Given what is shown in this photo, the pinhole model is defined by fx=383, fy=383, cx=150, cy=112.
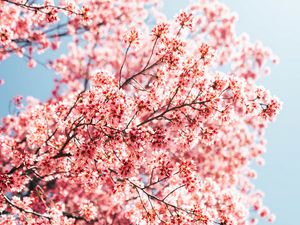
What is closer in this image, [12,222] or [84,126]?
[84,126]

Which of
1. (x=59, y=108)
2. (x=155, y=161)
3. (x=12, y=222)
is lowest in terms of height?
(x=12, y=222)

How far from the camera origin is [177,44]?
716 cm

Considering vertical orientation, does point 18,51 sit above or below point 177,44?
above

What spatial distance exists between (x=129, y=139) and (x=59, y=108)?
5.83ft

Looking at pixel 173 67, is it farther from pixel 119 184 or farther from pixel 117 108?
pixel 119 184

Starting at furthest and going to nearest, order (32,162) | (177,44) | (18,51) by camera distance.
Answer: (18,51), (177,44), (32,162)

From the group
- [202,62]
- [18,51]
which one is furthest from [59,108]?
[18,51]

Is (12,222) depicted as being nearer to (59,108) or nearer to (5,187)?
(5,187)

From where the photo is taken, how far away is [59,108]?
23.9 ft

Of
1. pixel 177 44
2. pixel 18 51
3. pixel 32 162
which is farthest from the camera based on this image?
pixel 18 51

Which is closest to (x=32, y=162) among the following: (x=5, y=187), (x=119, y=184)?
(x=5, y=187)

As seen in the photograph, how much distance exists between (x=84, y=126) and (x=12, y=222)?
2.31m

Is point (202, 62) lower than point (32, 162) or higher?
higher

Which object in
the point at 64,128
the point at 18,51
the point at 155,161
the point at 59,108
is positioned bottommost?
the point at 155,161
